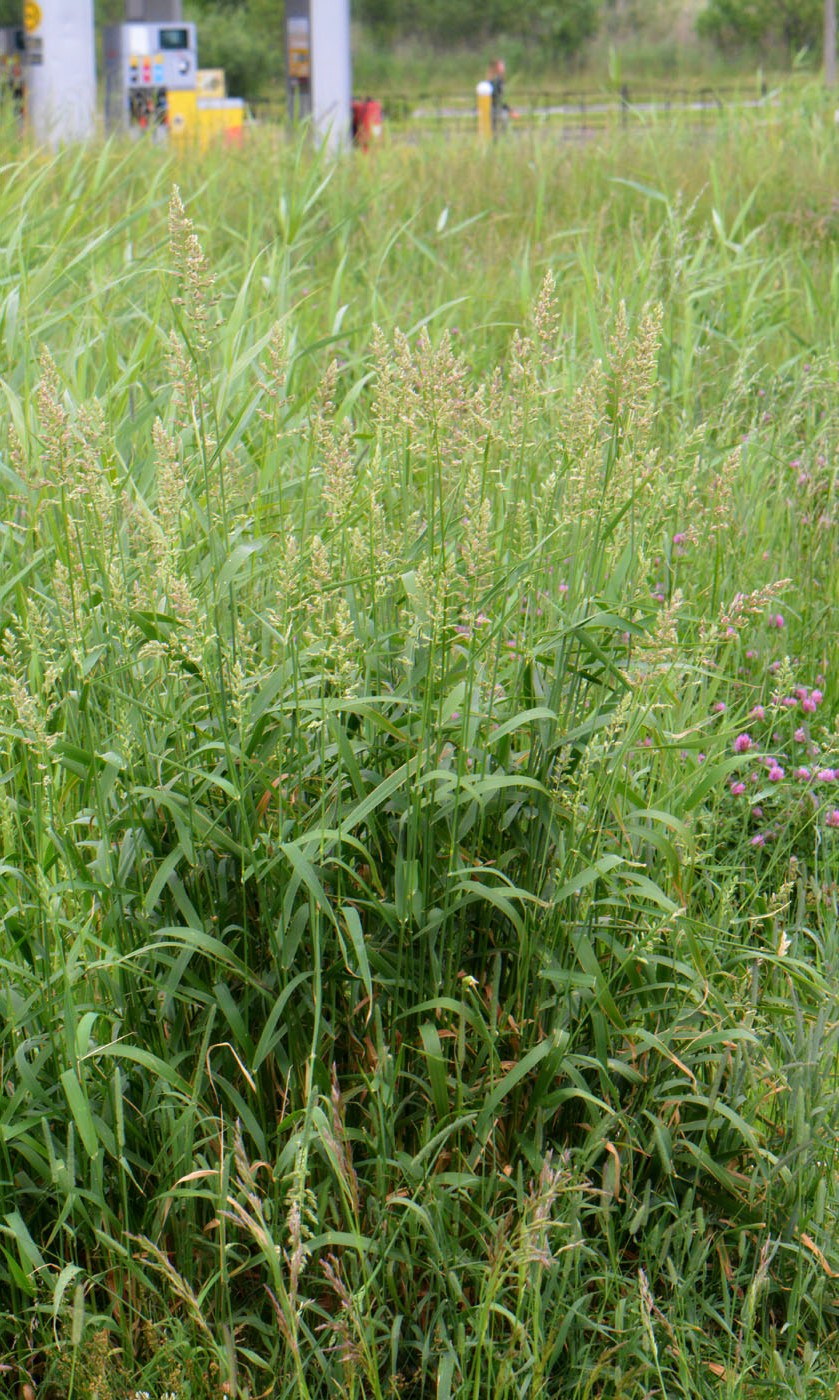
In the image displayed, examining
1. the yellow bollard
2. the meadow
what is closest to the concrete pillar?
the yellow bollard

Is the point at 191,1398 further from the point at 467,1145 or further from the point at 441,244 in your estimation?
the point at 441,244

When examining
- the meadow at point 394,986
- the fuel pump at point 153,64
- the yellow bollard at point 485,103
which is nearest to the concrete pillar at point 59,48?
the fuel pump at point 153,64

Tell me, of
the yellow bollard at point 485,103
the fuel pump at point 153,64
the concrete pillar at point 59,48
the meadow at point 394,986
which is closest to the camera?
the meadow at point 394,986

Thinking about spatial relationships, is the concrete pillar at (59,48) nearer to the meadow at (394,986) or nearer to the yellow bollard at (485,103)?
the yellow bollard at (485,103)

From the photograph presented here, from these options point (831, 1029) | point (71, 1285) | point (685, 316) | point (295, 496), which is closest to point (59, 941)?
point (71, 1285)

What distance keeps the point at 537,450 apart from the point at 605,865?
100cm

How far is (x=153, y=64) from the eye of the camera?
14.1 m

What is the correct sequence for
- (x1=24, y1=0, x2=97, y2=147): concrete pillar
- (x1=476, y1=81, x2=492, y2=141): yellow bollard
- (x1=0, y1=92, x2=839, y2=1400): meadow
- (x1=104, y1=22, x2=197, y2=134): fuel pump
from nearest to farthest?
1. (x1=0, y1=92, x2=839, y2=1400): meadow
2. (x1=24, y1=0, x2=97, y2=147): concrete pillar
3. (x1=104, y1=22, x2=197, y2=134): fuel pump
4. (x1=476, y1=81, x2=492, y2=141): yellow bollard

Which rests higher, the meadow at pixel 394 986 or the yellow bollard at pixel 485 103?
the yellow bollard at pixel 485 103

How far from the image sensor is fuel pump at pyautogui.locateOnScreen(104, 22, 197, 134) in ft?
45.5

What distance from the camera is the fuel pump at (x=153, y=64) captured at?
13859mm

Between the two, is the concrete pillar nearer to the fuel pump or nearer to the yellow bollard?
the fuel pump

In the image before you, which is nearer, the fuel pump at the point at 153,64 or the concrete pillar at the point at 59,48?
the concrete pillar at the point at 59,48

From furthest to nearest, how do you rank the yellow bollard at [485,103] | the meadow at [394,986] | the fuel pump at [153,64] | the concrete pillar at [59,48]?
the yellow bollard at [485,103] → the fuel pump at [153,64] → the concrete pillar at [59,48] → the meadow at [394,986]
